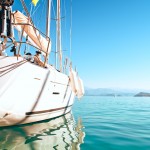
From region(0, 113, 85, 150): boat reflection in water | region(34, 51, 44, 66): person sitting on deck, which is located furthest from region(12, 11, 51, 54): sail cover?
region(0, 113, 85, 150): boat reflection in water

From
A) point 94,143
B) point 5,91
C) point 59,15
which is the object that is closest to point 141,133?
point 94,143

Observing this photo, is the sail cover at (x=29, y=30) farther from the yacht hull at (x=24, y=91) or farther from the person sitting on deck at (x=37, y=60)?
the yacht hull at (x=24, y=91)

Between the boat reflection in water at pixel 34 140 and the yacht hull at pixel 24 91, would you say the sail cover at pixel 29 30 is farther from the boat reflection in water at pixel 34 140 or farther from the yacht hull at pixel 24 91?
the boat reflection in water at pixel 34 140

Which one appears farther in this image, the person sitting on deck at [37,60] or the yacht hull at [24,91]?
the person sitting on deck at [37,60]

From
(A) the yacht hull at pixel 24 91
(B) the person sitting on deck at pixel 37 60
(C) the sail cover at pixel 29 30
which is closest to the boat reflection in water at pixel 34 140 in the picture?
(A) the yacht hull at pixel 24 91

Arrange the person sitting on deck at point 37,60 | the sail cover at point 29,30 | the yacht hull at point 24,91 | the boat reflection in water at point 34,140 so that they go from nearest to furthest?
the boat reflection in water at point 34,140, the yacht hull at point 24,91, the person sitting on deck at point 37,60, the sail cover at point 29,30

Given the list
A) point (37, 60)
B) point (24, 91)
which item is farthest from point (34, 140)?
point (37, 60)

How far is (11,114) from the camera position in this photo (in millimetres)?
7598

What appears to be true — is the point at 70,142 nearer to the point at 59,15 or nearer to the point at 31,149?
the point at 31,149

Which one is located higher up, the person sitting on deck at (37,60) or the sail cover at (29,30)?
the sail cover at (29,30)

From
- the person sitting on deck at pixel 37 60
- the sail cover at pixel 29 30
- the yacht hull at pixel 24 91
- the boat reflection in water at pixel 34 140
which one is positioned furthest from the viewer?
the sail cover at pixel 29 30

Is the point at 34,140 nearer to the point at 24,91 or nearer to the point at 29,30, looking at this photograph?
the point at 24,91

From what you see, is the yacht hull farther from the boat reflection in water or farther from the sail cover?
the sail cover

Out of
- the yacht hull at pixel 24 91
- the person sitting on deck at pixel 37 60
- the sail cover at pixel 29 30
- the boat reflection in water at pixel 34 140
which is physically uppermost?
the sail cover at pixel 29 30
